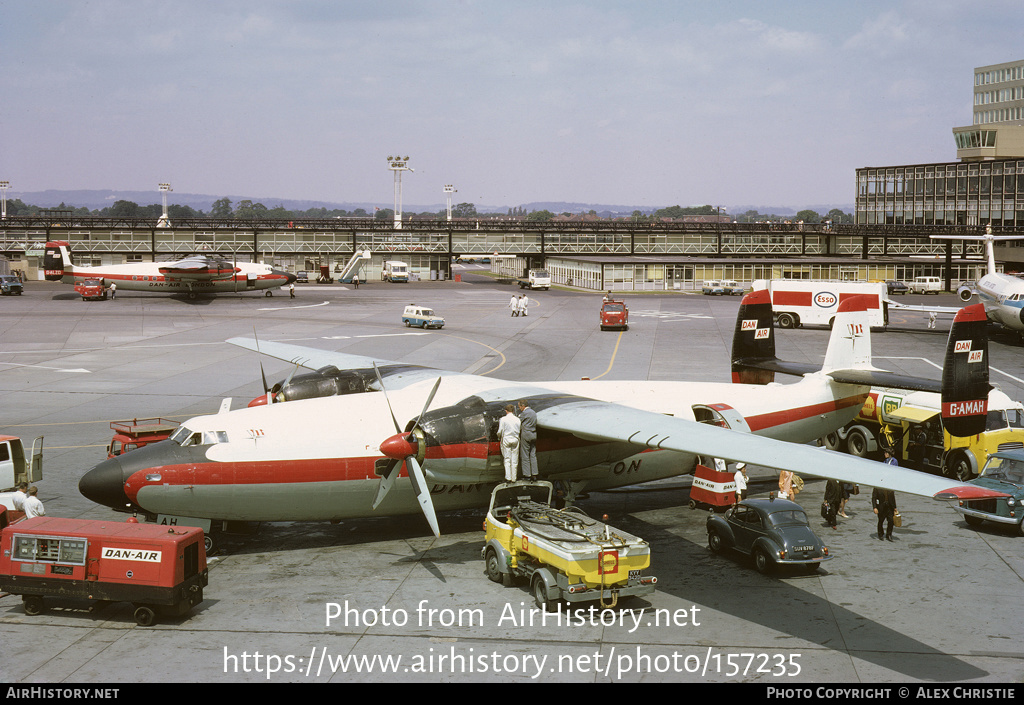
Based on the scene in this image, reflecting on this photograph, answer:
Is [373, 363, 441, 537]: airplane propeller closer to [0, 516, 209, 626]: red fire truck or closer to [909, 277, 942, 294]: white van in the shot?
[0, 516, 209, 626]: red fire truck

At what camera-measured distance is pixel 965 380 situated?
28.4 metres

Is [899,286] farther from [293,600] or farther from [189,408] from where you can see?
[293,600]

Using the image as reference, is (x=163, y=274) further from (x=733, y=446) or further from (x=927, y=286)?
(x=927, y=286)

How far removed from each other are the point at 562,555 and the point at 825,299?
62.6 metres

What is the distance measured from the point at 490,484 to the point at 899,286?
105 m

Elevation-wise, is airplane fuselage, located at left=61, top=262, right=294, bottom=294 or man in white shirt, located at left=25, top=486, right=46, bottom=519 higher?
airplane fuselage, located at left=61, top=262, right=294, bottom=294

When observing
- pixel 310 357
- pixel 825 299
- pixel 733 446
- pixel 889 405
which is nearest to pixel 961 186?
pixel 825 299


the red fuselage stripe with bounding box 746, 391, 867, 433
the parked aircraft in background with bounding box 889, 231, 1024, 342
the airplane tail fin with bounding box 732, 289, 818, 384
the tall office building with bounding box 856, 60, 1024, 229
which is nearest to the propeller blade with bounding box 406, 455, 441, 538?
the red fuselage stripe with bounding box 746, 391, 867, 433

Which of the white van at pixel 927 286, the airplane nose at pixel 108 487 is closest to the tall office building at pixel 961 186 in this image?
the white van at pixel 927 286

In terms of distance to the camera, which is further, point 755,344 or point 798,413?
point 755,344

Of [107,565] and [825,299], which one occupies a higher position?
[825,299]

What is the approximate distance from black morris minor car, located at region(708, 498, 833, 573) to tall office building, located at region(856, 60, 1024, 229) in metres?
138

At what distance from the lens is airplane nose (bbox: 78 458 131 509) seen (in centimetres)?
2250

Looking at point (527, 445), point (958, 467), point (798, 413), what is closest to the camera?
point (527, 445)
